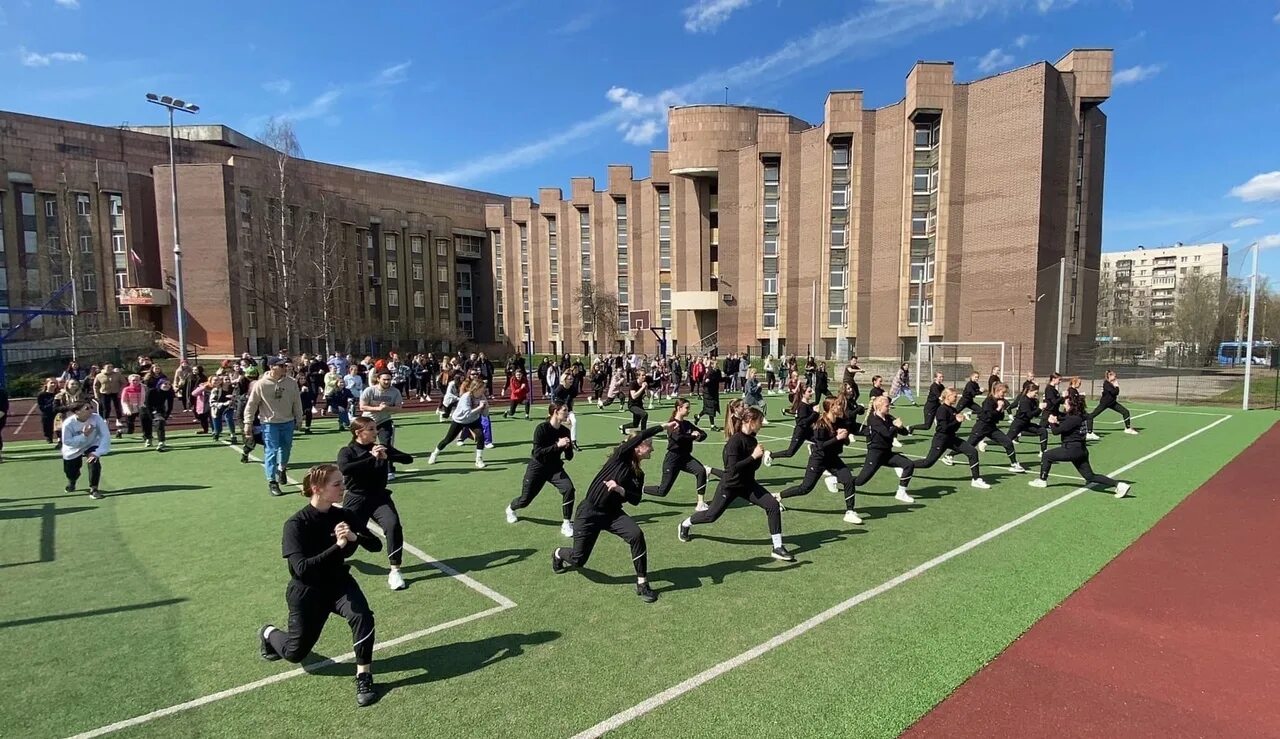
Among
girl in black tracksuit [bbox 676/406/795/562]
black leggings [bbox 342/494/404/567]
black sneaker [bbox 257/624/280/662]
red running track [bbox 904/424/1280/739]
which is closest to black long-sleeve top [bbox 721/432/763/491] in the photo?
girl in black tracksuit [bbox 676/406/795/562]

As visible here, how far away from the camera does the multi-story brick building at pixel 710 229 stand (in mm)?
35312

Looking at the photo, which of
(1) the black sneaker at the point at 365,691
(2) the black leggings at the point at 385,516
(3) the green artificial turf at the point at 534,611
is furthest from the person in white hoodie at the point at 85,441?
(1) the black sneaker at the point at 365,691

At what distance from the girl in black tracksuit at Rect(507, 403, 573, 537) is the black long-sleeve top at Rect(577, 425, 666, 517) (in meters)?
1.53

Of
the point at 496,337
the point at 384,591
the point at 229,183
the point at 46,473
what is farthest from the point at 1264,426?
the point at 496,337

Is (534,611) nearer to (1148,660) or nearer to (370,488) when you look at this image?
(370,488)

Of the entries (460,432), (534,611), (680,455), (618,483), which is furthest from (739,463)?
(460,432)

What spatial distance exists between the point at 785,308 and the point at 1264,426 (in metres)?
30.9

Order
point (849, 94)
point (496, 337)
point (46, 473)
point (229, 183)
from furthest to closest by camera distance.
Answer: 1. point (496, 337)
2. point (229, 183)
3. point (849, 94)
4. point (46, 473)

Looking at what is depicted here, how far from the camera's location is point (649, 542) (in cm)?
752

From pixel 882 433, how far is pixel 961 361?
1239 inches

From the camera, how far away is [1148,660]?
4.75m

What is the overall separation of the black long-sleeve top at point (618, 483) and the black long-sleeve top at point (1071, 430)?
772 cm

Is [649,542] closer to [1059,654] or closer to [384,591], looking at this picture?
[384,591]

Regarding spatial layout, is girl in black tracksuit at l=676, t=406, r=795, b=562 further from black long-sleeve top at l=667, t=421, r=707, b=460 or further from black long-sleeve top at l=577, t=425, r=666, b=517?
black long-sleeve top at l=667, t=421, r=707, b=460
